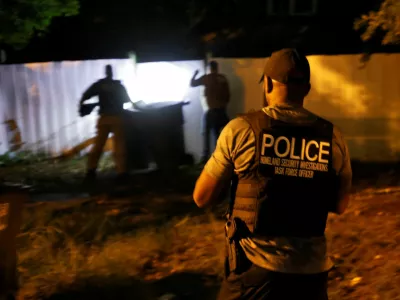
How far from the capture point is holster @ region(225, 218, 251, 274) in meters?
2.26

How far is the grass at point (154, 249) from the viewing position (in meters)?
4.24

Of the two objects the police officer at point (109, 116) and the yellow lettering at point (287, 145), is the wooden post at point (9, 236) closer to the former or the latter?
the yellow lettering at point (287, 145)

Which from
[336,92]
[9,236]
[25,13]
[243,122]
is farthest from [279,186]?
[336,92]

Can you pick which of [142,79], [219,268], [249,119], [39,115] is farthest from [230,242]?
[39,115]

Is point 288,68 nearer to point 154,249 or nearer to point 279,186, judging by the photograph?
point 279,186

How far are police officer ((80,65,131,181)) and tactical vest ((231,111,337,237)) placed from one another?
558 centimetres

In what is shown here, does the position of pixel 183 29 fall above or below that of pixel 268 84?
above

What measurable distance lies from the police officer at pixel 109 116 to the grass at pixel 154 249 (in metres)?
1.20

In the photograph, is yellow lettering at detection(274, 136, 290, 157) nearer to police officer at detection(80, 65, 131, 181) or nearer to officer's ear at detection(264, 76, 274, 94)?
officer's ear at detection(264, 76, 274, 94)

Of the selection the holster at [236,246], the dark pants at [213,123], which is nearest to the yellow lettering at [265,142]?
the holster at [236,246]

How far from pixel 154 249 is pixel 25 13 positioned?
15.5ft

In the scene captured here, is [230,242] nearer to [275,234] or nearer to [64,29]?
[275,234]

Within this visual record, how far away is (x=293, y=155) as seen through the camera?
2203mm

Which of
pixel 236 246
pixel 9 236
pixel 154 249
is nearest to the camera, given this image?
pixel 236 246
